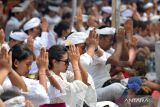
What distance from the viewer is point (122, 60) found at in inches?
344

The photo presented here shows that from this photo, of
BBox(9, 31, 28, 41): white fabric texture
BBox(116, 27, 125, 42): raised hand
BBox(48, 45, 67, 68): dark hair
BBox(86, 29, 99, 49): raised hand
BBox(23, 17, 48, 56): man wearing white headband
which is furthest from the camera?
BBox(23, 17, 48, 56): man wearing white headband

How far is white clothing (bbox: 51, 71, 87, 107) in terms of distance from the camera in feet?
21.0

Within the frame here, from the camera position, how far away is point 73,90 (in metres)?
6.40

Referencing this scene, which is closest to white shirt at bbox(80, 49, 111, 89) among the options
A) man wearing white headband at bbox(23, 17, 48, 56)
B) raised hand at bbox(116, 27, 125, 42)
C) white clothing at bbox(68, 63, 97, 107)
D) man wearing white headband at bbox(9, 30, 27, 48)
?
raised hand at bbox(116, 27, 125, 42)

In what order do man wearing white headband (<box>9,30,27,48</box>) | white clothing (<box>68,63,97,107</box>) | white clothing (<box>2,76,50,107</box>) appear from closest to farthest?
white clothing (<box>2,76,50,107</box>) → white clothing (<box>68,63,97,107</box>) → man wearing white headband (<box>9,30,27,48</box>)

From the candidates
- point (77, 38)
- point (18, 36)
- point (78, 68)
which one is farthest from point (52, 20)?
point (78, 68)

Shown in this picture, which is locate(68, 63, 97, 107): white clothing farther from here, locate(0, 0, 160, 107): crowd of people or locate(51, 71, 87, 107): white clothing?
locate(51, 71, 87, 107): white clothing

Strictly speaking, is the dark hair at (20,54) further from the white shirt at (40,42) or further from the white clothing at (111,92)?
the white shirt at (40,42)

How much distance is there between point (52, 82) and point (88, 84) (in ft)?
2.01

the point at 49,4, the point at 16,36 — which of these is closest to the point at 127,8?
the point at 49,4

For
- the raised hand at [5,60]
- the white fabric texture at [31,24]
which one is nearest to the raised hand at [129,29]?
the white fabric texture at [31,24]

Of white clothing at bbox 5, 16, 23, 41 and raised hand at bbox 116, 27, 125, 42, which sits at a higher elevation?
raised hand at bbox 116, 27, 125, 42

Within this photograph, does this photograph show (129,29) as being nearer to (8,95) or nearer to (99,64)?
(99,64)

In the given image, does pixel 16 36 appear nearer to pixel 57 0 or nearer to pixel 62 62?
pixel 62 62
